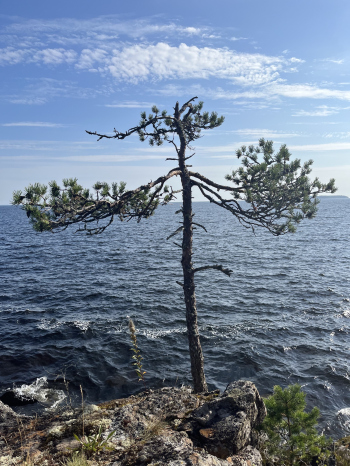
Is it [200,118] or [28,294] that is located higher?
[200,118]

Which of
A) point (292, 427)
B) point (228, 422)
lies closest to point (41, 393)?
point (228, 422)

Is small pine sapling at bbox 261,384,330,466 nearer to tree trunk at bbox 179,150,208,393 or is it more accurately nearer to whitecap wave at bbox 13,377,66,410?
tree trunk at bbox 179,150,208,393

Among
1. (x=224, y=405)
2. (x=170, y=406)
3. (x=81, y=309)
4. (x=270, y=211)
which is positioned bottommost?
(x=81, y=309)

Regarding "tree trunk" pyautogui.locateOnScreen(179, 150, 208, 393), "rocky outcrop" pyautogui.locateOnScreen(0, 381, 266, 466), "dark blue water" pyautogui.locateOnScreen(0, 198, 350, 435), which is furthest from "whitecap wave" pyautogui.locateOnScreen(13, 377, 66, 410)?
"tree trunk" pyautogui.locateOnScreen(179, 150, 208, 393)

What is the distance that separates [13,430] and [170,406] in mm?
4299

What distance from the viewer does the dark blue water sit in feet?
51.3

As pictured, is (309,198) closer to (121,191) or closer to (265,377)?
(121,191)

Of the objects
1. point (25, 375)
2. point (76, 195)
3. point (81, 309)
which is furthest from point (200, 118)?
point (81, 309)

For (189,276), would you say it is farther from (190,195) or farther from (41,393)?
(41,393)

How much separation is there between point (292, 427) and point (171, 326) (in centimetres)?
1427

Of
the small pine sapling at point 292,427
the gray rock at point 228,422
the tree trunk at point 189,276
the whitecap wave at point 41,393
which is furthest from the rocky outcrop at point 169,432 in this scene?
the whitecap wave at point 41,393

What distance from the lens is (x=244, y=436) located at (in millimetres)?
6891

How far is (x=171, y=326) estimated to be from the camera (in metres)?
21.0

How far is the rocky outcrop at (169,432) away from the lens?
227 inches
